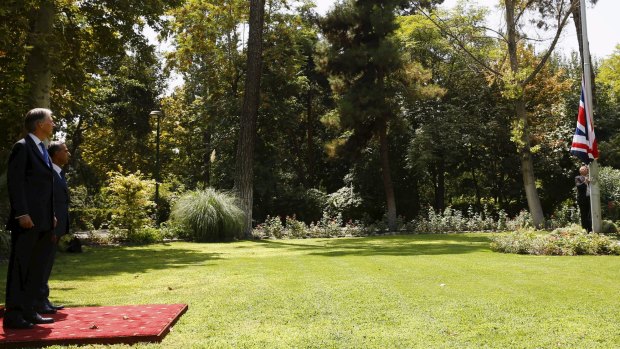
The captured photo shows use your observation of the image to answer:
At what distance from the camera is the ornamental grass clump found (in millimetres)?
18828

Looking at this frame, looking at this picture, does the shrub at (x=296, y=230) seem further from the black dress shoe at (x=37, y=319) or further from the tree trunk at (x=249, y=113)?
the black dress shoe at (x=37, y=319)

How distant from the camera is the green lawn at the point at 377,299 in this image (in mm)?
4238

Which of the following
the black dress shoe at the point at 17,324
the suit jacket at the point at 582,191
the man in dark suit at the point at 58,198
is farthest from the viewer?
the suit jacket at the point at 582,191

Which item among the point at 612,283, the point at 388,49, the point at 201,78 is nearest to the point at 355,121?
the point at 388,49

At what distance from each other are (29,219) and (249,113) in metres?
16.1

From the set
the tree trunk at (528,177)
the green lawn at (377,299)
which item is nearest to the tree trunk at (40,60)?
the green lawn at (377,299)

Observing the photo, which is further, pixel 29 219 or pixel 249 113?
pixel 249 113

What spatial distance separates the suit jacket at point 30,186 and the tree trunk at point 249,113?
15424 millimetres

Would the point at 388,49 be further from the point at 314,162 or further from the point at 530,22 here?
the point at 314,162

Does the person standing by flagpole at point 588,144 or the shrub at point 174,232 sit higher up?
the person standing by flagpole at point 588,144

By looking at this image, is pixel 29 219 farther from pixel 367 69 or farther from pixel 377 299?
pixel 367 69

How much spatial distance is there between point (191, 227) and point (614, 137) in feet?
60.5

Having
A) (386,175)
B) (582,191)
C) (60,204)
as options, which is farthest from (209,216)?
(60,204)

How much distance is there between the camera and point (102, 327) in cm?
452
